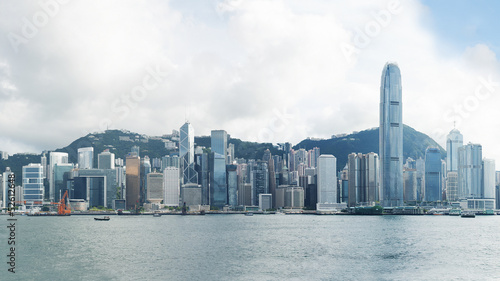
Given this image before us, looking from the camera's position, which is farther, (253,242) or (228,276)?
(253,242)

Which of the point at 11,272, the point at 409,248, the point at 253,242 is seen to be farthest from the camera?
the point at 253,242

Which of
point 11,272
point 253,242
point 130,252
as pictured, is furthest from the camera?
point 253,242

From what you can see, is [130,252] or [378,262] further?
[130,252]

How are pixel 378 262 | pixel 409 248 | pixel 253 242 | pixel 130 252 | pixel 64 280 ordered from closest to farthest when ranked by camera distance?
pixel 64 280 → pixel 378 262 → pixel 130 252 → pixel 409 248 → pixel 253 242

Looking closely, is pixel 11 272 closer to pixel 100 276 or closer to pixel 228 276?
pixel 100 276

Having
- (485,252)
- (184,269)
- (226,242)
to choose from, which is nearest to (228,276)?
(184,269)

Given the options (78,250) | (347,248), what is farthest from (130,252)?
(347,248)

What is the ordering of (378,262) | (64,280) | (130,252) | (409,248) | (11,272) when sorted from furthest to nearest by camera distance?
1. (409,248)
2. (130,252)
3. (378,262)
4. (11,272)
5. (64,280)

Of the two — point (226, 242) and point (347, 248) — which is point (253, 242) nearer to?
point (226, 242)
